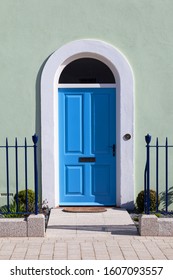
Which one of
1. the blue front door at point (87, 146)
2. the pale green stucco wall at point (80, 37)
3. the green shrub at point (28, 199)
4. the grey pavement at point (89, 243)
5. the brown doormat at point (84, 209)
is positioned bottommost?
the grey pavement at point (89, 243)

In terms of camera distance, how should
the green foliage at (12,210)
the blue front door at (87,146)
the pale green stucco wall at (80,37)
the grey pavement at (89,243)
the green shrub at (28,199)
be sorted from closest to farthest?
the grey pavement at (89,243) → the green foliage at (12,210) → the green shrub at (28,199) → the pale green stucco wall at (80,37) → the blue front door at (87,146)

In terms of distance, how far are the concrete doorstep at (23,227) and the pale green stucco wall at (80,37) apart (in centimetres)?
221

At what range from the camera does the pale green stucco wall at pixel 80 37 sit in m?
8.84

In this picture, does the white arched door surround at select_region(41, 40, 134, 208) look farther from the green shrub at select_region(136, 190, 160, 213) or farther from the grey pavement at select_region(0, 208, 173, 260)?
the grey pavement at select_region(0, 208, 173, 260)

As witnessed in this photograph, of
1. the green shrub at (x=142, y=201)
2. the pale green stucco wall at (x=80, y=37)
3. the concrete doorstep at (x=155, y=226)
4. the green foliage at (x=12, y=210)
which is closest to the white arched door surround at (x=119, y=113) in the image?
the pale green stucco wall at (x=80, y=37)

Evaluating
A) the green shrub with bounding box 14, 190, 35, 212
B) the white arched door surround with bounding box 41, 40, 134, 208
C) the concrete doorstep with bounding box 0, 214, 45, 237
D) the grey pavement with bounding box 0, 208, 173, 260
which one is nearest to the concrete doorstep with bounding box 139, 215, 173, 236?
the grey pavement with bounding box 0, 208, 173, 260

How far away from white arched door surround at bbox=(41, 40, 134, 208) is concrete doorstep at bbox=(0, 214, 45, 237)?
1.83m

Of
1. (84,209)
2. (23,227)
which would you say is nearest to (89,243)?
(23,227)

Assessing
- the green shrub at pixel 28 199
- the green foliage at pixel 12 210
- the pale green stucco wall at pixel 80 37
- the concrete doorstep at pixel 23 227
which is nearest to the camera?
the concrete doorstep at pixel 23 227

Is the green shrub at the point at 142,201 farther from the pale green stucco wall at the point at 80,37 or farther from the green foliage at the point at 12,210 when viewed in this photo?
A: the green foliage at the point at 12,210

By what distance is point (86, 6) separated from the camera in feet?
29.0

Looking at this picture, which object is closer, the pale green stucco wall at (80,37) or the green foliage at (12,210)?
the green foliage at (12,210)

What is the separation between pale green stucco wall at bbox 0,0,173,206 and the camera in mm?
8844

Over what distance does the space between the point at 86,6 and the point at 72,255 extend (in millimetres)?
4486
